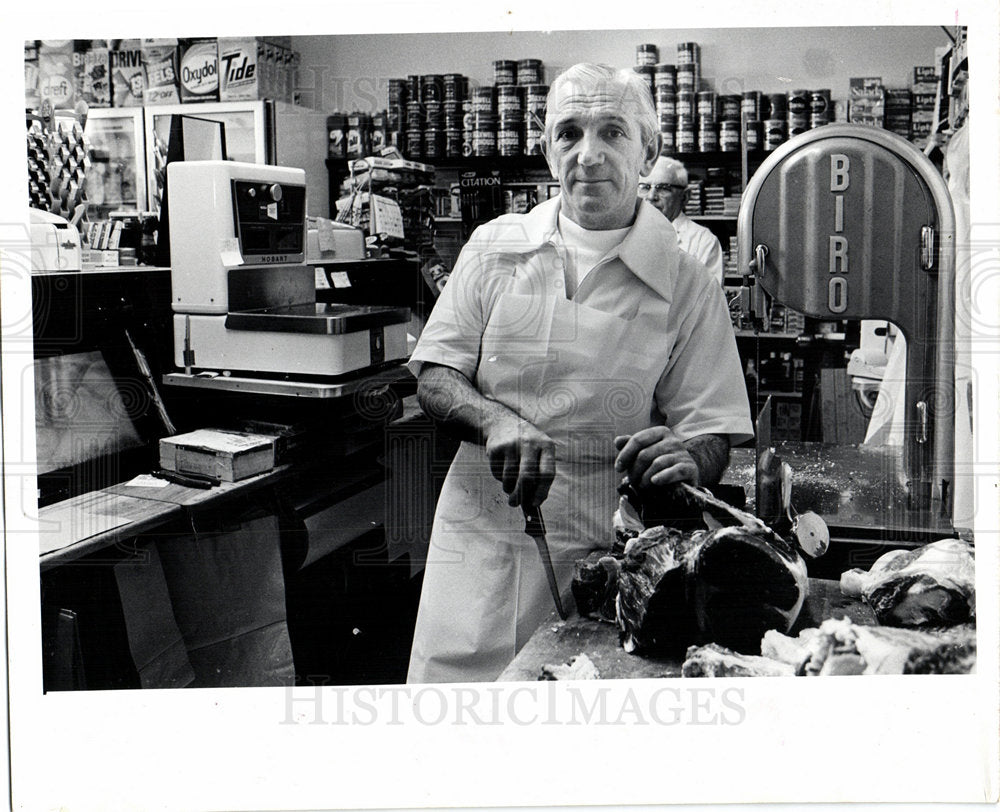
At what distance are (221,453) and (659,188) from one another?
1.13 meters

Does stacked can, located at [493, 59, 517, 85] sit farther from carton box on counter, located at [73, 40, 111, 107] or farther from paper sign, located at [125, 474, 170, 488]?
paper sign, located at [125, 474, 170, 488]

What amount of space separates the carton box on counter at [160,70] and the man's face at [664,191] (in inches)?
Answer: 39.8

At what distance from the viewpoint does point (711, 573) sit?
6.10 feet

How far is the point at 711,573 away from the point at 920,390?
1.82 feet

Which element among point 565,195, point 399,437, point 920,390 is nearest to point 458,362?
point 399,437

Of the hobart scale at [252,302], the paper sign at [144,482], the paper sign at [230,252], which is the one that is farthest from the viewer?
the paper sign at [230,252]

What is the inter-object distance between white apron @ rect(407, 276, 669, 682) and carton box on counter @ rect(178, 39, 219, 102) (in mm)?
758

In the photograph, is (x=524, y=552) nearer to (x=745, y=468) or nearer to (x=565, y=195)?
(x=745, y=468)

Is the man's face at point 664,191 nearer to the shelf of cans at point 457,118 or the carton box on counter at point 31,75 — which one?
the shelf of cans at point 457,118

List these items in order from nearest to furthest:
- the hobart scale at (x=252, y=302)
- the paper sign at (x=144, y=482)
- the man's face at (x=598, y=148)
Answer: the man's face at (x=598, y=148), the paper sign at (x=144, y=482), the hobart scale at (x=252, y=302)

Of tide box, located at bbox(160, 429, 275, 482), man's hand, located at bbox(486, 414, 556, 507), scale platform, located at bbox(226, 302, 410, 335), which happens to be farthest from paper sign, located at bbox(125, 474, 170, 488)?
man's hand, located at bbox(486, 414, 556, 507)

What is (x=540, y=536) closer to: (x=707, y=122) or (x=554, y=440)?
(x=554, y=440)

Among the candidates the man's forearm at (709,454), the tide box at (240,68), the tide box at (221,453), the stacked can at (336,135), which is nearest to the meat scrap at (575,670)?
the man's forearm at (709,454)

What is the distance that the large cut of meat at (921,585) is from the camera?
6.23ft
